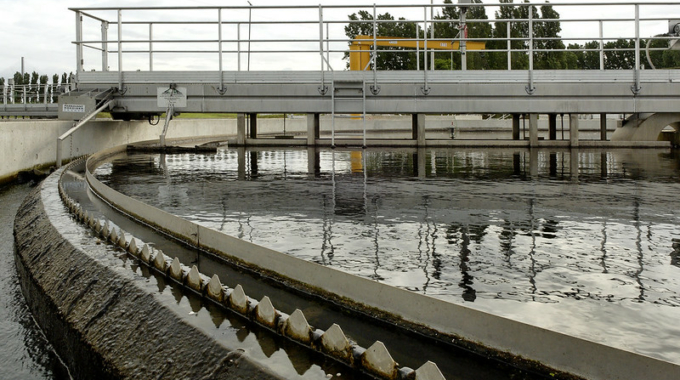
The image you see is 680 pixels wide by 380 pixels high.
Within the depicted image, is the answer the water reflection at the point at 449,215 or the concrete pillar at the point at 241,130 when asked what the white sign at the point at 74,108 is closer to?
the water reflection at the point at 449,215

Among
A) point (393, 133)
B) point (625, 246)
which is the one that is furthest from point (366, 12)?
point (625, 246)

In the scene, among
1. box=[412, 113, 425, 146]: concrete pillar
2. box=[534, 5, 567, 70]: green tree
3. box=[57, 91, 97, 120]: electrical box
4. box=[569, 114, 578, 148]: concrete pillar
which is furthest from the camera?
box=[534, 5, 567, 70]: green tree

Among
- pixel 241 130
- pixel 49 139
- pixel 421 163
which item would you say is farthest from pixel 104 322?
pixel 241 130

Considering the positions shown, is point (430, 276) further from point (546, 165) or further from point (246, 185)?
point (546, 165)

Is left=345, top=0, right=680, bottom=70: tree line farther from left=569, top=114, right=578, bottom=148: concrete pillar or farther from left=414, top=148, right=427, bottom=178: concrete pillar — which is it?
left=414, top=148, right=427, bottom=178: concrete pillar

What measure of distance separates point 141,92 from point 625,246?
47.2 ft

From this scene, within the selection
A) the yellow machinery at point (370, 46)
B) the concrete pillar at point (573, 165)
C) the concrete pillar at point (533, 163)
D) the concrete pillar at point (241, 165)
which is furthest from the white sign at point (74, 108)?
the concrete pillar at point (573, 165)

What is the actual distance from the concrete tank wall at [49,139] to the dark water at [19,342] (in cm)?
601

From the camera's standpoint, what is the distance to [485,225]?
7.57 metres

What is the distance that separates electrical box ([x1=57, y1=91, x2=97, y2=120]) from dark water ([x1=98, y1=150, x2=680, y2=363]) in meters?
2.97

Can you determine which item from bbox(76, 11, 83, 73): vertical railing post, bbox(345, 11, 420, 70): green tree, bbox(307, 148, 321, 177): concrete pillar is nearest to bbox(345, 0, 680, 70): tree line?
bbox(345, 11, 420, 70): green tree

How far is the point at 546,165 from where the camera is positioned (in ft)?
49.4

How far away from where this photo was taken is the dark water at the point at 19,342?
521 centimetres

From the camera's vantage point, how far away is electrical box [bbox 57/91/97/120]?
55.8 ft
